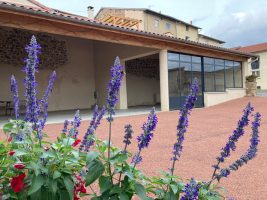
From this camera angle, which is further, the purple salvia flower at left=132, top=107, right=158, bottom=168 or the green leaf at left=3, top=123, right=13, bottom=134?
the green leaf at left=3, top=123, right=13, bottom=134

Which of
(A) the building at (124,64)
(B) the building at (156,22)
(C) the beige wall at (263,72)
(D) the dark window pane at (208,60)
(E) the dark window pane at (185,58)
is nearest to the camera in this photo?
(A) the building at (124,64)

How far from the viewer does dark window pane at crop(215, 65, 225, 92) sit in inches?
615

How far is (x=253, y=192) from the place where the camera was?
2725 mm

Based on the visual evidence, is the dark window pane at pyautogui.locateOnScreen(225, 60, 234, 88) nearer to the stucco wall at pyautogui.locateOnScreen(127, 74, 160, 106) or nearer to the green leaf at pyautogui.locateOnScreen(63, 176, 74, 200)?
the stucco wall at pyautogui.locateOnScreen(127, 74, 160, 106)

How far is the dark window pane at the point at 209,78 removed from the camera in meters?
14.9

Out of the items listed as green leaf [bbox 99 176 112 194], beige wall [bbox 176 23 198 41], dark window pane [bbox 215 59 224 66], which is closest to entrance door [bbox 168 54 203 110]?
dark window pane [bbox 215 59 224 66]

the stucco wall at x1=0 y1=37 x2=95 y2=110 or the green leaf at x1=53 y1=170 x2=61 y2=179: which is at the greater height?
the stucco wall at x1=0 y1=37 x2=95 y2=110

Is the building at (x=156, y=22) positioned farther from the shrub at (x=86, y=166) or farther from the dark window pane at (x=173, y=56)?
the shrub at (x=86, y=166)

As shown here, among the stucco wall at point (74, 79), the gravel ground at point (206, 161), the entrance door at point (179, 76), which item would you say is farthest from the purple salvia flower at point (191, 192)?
the stucco wall at point (74, 79)

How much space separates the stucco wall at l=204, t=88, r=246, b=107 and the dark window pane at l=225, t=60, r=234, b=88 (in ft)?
1.18

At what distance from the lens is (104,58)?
1548 cm

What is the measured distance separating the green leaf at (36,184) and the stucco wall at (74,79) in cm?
1334

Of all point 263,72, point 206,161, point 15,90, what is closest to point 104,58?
point 206,161

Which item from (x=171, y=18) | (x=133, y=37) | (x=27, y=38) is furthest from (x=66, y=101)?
(x=171, y=18)
